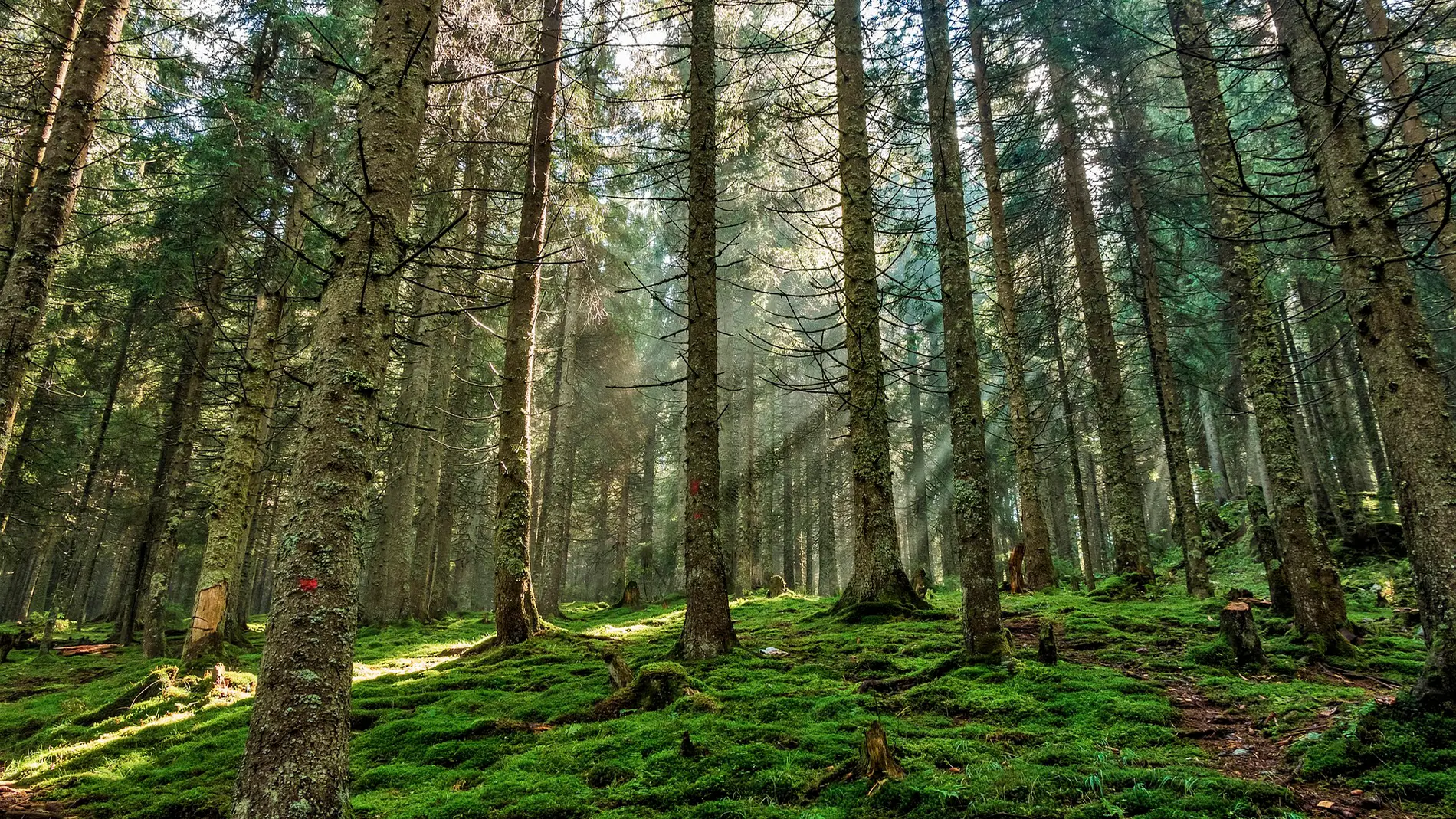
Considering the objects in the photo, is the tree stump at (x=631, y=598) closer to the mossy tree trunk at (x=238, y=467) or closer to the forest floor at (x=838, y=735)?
the forest floor at (x=838, y=735)

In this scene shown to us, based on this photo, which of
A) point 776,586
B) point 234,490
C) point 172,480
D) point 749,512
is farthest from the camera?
point 749,512

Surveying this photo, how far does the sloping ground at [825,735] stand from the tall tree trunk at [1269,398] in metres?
0.50

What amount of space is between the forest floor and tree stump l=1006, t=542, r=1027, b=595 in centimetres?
429

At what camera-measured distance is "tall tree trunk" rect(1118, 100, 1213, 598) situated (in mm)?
10633

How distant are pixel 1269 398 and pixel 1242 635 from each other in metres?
2.56

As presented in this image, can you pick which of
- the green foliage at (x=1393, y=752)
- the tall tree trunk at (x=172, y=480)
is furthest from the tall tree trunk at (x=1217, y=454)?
the tall tree trunk at (x=172, y=480)

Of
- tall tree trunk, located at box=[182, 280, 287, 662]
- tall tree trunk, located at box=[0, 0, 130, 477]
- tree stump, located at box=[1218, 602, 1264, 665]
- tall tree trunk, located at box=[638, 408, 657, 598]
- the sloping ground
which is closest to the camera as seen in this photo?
the sloping ground

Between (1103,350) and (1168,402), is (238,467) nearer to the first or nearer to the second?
(1168,402)

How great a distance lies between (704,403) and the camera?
7176 millimetres

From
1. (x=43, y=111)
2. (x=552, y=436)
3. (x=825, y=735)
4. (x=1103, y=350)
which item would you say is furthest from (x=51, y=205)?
(x=1103, y=350)

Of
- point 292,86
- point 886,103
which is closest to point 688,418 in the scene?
point 886,103

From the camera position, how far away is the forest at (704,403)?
3672 millimetres

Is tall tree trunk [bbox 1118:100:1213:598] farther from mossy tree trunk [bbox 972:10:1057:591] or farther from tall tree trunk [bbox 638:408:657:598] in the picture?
tall tree trunk [bbox 638:408:657:598]

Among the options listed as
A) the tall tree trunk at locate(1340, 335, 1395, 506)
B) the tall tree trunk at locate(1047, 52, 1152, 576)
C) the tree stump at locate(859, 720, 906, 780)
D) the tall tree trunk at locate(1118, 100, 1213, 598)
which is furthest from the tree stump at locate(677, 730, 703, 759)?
the tall tree trunk at locate(1340, 335, 1395, 506)
